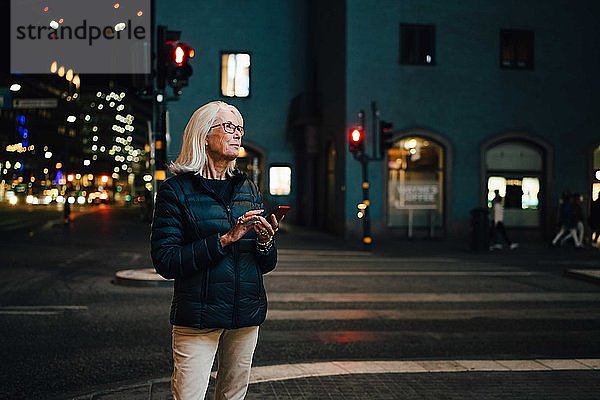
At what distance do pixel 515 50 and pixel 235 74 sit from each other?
1138cm

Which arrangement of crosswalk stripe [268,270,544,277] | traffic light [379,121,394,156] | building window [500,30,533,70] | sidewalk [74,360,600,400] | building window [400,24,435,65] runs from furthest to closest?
building window [500,30,533,70]
building window [400,24,435,65]
traffic light [379,121,394,156]
crosswalk stripe [268,270,544,277]
sidewalk [74,360,600,400]

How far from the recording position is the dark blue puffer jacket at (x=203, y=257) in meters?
3.52

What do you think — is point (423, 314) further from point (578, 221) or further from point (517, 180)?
point (517, 180)

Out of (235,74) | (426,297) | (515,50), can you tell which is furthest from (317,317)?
(235,74)

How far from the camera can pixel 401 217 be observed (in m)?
25.4

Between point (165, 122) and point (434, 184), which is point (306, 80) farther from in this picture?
point (165, 122)

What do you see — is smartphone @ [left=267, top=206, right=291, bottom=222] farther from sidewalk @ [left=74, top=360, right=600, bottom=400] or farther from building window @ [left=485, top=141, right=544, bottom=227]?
building window @ [left=485, top=141, right=544, bottom=227]

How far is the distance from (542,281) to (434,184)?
39.1 feet

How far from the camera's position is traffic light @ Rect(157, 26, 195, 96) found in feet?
40.4

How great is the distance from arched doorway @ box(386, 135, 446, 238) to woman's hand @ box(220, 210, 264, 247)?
72.0ft

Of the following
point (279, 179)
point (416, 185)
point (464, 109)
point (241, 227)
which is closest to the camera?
point (241, 227)

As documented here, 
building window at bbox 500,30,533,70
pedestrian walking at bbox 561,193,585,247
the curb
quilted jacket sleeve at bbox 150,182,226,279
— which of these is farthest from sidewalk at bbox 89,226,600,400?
building window at bbox 500,30,533,70

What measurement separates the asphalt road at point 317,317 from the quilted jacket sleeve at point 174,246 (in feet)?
9.28

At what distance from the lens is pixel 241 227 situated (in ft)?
11.2
